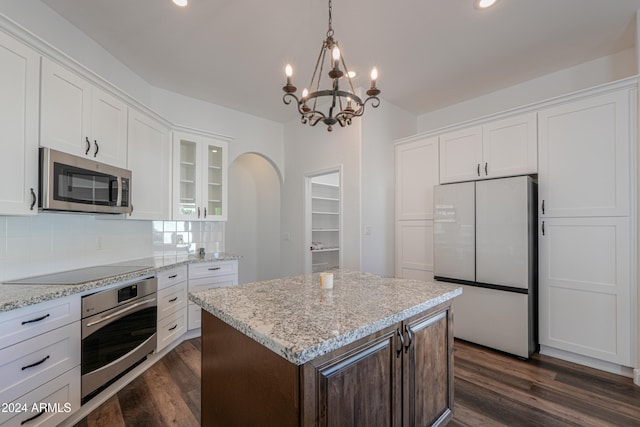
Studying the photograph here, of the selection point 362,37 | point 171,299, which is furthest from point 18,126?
point 362,37

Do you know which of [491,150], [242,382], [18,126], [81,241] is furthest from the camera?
[491,150]

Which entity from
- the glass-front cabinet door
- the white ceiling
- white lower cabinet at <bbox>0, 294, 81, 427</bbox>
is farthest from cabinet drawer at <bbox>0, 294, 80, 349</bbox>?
the white ceiling

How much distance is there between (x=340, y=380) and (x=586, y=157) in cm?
292

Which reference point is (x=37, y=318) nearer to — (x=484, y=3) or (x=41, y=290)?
(x=41, y=290)

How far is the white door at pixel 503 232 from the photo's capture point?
8.92 feet

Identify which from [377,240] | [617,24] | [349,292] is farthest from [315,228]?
[617,24]

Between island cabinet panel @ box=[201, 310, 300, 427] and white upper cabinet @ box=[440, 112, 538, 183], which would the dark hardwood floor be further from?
white upper cabinet @ box=[440, 112, 538, 183]

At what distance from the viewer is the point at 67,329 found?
6.01 ft

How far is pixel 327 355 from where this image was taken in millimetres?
1048

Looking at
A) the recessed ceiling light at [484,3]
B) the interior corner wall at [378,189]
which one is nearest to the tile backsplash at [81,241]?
the interior corner wall at [378,189]

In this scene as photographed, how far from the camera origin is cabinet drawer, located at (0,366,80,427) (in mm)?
1549

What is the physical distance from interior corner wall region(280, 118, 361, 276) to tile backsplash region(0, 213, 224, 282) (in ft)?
4.46

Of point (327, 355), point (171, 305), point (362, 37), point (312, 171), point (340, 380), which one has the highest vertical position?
point (362, 37)

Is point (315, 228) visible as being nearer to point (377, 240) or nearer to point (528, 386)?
point (377, 240)
